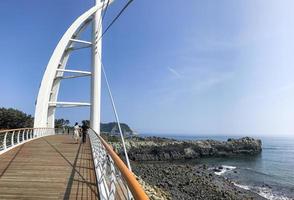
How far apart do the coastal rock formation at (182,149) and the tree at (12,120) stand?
15690 millimetres

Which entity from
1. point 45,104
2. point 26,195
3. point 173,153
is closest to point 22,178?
point 26,195

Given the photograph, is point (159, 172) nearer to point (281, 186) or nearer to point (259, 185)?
point (259, 185)

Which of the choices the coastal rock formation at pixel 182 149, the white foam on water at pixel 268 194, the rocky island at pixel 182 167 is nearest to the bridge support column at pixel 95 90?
the rocky island at pixel 182 167

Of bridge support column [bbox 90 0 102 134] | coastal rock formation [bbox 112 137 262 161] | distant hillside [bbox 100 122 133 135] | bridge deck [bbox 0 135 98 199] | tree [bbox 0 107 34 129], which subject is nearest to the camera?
bridge deck [bbox 0 135 98 199]

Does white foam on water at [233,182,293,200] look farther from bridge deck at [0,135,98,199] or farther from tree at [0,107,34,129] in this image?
tree at [0,107,34,129]

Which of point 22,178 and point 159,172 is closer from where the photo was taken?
point 22,178

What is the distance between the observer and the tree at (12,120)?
194 ft

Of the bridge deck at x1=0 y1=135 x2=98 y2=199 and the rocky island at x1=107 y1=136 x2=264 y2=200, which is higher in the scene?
the bridge deck at x1=0 y1=135 x2=98 y2=199

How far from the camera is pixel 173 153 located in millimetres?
73375

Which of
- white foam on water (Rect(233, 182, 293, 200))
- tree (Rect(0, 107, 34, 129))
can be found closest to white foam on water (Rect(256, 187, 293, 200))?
white foam on water (Rect(233, 182, 293, 200))

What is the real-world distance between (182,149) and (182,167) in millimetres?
27917

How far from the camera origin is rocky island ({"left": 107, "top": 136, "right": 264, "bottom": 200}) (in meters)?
29.8

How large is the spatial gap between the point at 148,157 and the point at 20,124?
78.3 ft

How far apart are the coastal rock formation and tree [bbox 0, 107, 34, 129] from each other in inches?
618
